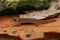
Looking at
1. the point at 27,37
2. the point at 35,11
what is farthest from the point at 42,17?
the point at 27,37

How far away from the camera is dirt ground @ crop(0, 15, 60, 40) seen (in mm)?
3348

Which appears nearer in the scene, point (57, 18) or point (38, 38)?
point (38, 38)

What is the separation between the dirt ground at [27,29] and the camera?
11.0ft

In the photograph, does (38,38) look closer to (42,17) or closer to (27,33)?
(27,33)

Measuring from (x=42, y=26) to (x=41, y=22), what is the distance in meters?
0.18

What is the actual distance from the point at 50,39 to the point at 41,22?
904 millimetres

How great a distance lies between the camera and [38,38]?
313cm

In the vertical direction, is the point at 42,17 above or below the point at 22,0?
below

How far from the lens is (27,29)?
368 centimetres

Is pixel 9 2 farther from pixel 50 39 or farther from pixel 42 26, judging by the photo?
pixel 50 39

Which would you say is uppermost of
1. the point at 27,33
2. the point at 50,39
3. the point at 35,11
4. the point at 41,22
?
the point at 35,11

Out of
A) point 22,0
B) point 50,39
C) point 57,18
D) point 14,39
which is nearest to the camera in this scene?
point 50,39

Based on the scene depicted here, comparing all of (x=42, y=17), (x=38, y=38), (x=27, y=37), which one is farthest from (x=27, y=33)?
(x=42, y=17)

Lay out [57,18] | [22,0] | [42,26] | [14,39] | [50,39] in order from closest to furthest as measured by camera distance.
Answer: [50,39] < [14,39] < [42,26] < [57,18] < [22,0]
